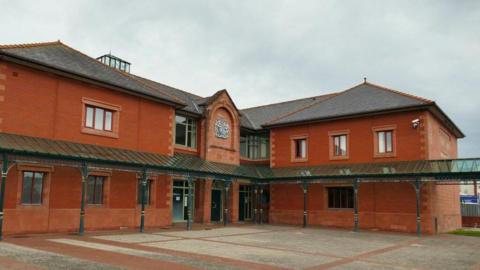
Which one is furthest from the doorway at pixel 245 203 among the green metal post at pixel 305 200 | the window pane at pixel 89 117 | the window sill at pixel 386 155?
the window pane at pixel 89 117

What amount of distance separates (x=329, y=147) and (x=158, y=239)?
14.5 meters

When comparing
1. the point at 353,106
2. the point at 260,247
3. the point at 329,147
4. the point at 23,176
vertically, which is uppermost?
the point at 353,106

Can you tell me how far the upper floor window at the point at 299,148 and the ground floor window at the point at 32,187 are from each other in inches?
652

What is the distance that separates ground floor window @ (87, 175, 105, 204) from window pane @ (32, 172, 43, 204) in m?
2.37

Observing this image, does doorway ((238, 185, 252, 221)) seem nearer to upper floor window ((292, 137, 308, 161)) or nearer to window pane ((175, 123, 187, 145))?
upper floor window ((292, 137, 308, 161))

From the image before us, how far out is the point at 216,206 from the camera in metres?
28.4

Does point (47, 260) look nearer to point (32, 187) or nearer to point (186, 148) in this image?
point (32, 187)

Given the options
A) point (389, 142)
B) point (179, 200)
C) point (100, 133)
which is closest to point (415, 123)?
point (389, 142)

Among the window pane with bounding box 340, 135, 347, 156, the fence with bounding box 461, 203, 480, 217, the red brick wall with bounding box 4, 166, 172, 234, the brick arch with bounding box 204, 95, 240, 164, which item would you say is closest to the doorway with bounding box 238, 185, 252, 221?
the brick arch with bounding box 204, 95, 240, 164

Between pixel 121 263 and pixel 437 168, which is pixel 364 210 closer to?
pixel 437 168

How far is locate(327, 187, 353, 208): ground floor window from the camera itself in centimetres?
2653

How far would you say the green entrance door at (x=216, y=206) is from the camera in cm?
2825

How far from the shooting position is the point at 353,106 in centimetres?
2756

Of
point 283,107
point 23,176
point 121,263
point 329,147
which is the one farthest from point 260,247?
point 283,107
